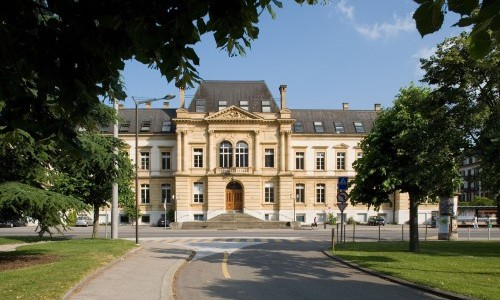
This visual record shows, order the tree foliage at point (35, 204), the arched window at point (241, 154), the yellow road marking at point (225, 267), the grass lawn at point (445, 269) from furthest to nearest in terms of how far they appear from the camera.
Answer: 1. the arched window at point (241, 154)
2. the tree foliage at point (35, 204)
3. the yellow road marking at point (225, 267)
4. the grass lawn at point (445, 269)

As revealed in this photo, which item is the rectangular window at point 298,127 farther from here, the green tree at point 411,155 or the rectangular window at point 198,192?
the green tree at point 411,155

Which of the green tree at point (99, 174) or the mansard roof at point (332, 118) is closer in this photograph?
the green tree at point (99, 174)

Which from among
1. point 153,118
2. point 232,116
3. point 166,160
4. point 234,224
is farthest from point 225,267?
point 153,118

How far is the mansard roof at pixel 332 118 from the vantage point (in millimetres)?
66312

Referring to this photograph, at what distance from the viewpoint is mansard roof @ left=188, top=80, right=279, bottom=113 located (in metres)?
63.4

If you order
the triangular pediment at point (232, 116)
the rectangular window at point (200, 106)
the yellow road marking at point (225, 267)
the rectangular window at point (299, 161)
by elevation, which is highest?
the rectangular window at point (200, 106)

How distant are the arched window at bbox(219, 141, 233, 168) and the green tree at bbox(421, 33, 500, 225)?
142 feet

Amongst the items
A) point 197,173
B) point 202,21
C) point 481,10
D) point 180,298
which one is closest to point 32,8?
point 202,21

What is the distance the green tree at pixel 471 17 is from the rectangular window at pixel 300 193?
60915mm

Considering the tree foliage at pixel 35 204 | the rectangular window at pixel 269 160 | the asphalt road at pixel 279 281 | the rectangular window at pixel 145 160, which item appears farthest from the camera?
the rectangular window at pixel 145 160

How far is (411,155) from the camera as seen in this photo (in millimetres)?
19969

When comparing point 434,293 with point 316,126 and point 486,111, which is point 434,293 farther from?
point 316,126

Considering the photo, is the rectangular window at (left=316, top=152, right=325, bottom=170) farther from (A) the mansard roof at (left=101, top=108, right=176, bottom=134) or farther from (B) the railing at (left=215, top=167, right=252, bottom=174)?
(A) the mansard roof at (left=101, top=108, right=176, bottom=134)

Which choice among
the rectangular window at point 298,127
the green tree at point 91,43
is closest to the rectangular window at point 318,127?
the rectangular window at point 298,127
